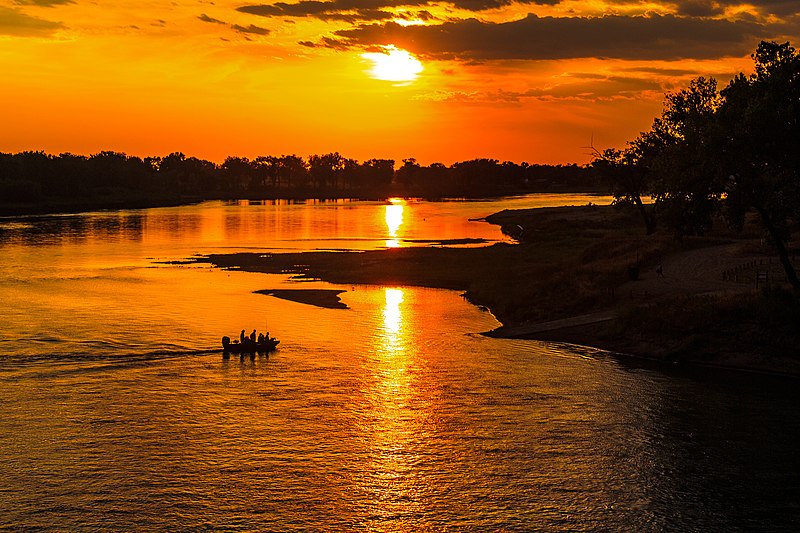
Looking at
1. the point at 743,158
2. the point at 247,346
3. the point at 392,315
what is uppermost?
the point at 743,158

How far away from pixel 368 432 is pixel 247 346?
56.5ft

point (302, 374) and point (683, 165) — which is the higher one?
point (683, 165)

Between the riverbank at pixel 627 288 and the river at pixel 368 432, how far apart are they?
2857 millimetres

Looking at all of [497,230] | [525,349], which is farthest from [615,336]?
[497,230]

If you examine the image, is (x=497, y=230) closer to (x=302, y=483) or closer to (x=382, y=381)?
(x=382, y=381)

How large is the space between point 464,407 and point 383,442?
6353mm

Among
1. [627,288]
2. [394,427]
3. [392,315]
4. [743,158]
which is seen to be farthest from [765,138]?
[392,315]

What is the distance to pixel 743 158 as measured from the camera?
4916 cm

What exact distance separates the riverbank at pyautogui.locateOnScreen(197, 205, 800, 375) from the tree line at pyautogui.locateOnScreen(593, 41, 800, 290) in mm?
5184

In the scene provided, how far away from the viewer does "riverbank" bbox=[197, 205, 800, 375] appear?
50.2 meters

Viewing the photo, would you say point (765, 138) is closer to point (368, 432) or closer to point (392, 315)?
point (368, 432)

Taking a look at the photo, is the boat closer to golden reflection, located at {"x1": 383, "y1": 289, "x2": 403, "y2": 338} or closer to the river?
the river

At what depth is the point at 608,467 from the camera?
34531mm

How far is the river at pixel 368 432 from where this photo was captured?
30484mm
